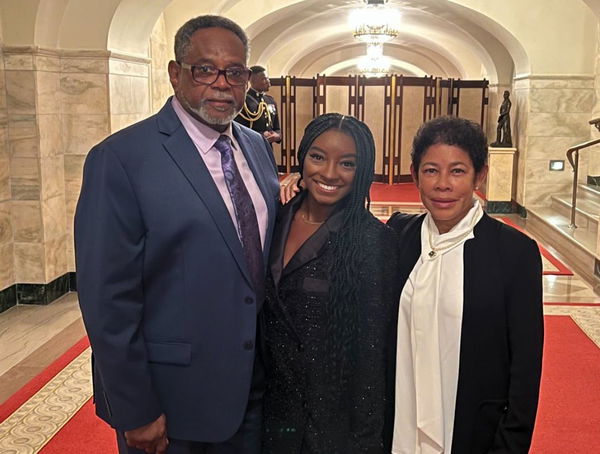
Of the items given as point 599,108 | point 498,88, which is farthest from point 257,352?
point 498,88

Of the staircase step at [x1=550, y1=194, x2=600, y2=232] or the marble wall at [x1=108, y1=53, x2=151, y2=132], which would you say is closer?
the marble wall at [x1=108, y1=53, x2=151, y2=132]

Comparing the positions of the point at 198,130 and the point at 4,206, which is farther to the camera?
the point at 4,206

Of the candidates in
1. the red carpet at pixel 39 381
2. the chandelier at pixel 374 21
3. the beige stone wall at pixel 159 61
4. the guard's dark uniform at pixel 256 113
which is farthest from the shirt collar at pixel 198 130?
the chandelier at pixel 374 21

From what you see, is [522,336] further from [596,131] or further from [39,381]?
[596,131]

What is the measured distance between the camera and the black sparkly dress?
2.08 meters

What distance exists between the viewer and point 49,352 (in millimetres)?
5375

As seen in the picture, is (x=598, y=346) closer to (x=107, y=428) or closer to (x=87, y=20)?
(x=107, y=428)

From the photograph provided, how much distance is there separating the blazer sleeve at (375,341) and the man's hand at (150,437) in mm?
600

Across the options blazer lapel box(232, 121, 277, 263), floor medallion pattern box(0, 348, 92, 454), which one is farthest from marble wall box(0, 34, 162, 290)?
blazer lapel box(232, 121, 277, 263)

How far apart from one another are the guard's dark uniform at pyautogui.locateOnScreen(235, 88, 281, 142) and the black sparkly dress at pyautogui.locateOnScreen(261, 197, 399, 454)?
7282 millimetres

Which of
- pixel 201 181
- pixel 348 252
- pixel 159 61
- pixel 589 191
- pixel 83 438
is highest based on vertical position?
pixel 159 61

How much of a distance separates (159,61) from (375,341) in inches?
334

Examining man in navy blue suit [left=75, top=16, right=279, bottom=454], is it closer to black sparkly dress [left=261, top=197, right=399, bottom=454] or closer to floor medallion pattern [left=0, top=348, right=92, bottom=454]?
black sparkly dress [left=261, top=197, right=399, bottom=454]

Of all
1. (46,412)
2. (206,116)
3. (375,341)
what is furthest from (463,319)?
(46,412)
